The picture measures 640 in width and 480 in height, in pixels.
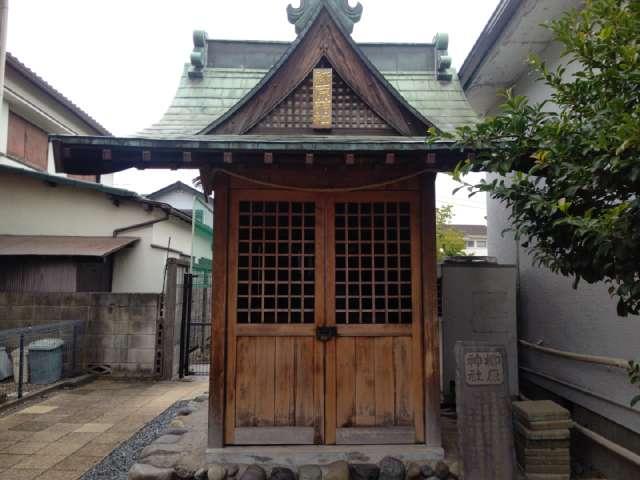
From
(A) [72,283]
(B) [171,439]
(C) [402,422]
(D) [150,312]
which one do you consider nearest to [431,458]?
(C) [402,422]

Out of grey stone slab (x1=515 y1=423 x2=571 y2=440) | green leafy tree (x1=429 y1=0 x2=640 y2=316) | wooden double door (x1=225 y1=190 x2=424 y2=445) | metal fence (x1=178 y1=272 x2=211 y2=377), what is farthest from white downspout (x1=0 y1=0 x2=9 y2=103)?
grey stone slab (x1=515 y1=423 x2=571 y2=440)

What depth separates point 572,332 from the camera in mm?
5891

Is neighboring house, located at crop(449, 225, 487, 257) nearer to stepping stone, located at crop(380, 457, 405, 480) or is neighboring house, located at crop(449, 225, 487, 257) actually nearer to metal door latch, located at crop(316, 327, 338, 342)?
metal door latch, located at crop(316, 327, 338, 342)

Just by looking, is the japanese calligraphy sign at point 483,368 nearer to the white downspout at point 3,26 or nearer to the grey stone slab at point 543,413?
the grey stone slab at point 543,413

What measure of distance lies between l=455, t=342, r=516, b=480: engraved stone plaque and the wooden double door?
→ 1.71ft

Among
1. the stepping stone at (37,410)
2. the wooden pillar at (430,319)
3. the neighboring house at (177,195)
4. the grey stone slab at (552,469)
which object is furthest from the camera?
the neighboring house at (177,195)

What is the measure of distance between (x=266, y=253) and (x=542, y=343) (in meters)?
4.46

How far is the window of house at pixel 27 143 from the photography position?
1273 cm

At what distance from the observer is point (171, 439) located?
538 cm

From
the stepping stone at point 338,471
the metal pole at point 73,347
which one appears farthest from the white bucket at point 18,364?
the stepping stone at point 338,471

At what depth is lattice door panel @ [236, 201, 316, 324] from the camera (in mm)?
5117

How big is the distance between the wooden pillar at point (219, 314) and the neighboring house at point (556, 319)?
9.63 ft

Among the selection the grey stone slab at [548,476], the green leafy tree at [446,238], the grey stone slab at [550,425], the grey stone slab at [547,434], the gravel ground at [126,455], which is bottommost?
the gravel ground at [126,455]

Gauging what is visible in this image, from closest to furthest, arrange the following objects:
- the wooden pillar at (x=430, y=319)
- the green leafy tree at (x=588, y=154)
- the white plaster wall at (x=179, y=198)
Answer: the green leafy tree at (x=588, y=154), the wooden pillar at (x=430, y=319), the white plaster wall at (x=179, y=198)
